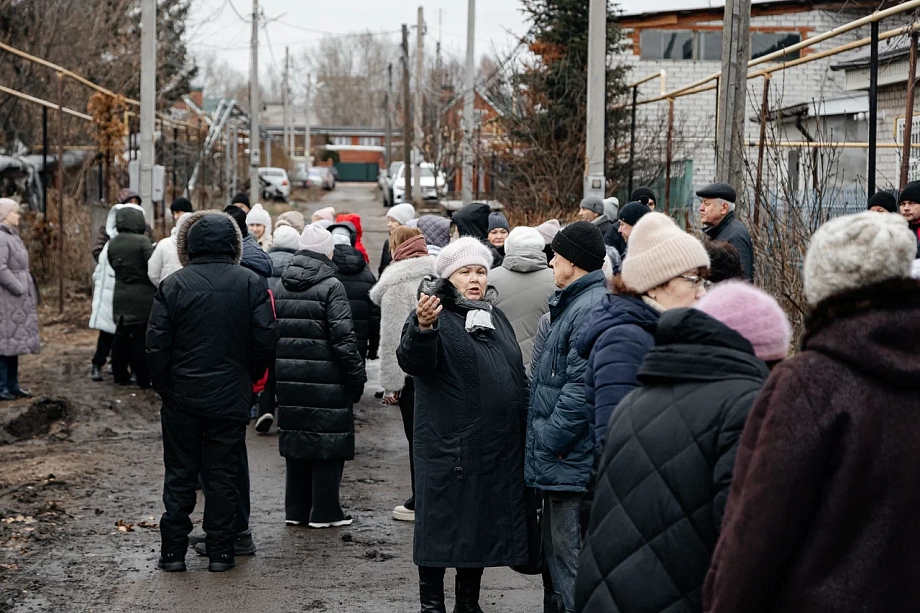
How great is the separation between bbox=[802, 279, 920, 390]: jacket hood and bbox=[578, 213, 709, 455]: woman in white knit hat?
121 centimetres

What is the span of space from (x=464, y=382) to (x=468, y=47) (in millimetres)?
24965

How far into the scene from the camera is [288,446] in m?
7.68

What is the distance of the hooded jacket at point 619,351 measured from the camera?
407 cm

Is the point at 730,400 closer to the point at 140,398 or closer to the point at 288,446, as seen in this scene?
the point at 288,446

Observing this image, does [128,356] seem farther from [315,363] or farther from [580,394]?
[580,394]

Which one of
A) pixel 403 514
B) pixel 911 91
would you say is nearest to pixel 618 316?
pixel 911 91

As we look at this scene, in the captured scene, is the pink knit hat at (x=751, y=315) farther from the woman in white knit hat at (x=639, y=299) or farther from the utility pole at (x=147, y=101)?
the utility pole at (x=147, y=101)

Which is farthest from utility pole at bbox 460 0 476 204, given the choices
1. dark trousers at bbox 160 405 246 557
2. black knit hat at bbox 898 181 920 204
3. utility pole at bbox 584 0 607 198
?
dark trousers at bbox 160 405 246 557

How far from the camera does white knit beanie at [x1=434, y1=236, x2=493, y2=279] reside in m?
5.93

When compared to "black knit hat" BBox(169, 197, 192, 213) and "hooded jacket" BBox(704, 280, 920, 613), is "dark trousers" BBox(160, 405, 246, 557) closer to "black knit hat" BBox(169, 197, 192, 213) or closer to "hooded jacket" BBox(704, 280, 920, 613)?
"hooded jacket" BBox(704, 280, 920, 613)

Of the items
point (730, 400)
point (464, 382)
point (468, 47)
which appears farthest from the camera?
point (468, 47)

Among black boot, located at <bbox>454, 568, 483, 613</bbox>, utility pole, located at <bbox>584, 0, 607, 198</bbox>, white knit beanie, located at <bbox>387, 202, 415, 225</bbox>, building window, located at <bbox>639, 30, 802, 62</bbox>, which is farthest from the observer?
building window, located at <bbox>639, 30, 802, 62</bbox>

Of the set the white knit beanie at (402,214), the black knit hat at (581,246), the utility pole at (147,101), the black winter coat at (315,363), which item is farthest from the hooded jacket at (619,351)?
the utility pole at (147,101)

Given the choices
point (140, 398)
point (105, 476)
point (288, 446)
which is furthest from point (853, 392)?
point (140, 398)
